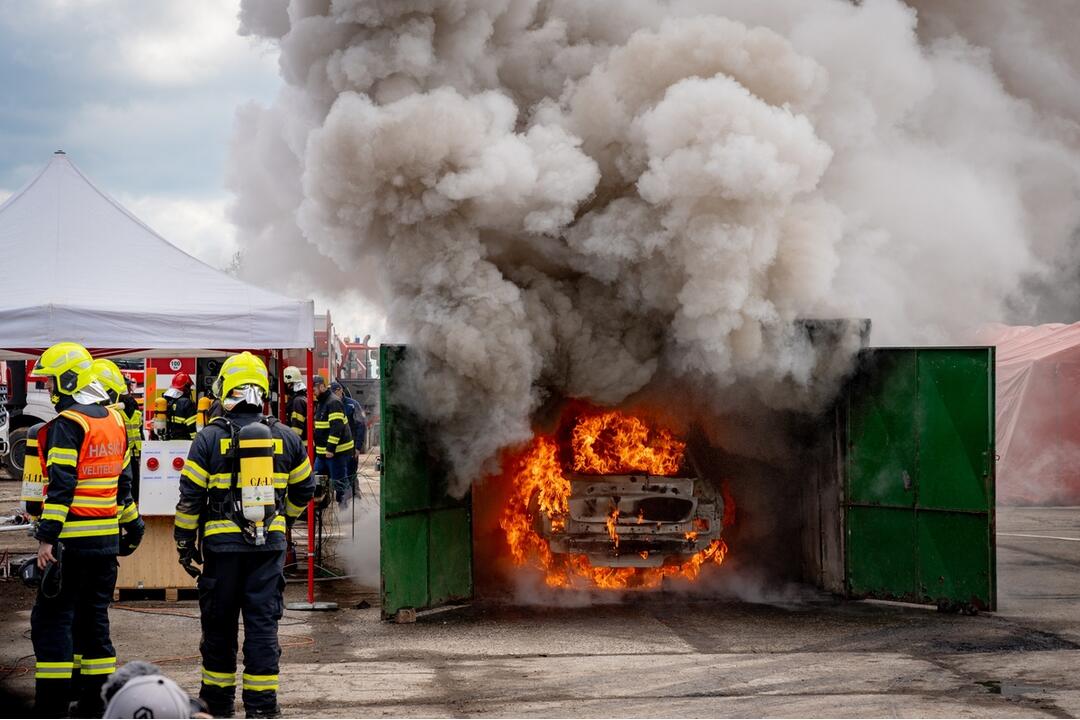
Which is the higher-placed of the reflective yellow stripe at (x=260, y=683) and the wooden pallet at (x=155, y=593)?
the reflective yellow stripe at (x=260, y=683)

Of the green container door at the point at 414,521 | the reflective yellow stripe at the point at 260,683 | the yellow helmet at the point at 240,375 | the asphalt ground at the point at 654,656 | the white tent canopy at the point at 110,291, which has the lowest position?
the asphalt ground at the point at 654,656

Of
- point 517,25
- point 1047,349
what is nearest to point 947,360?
point 517,25

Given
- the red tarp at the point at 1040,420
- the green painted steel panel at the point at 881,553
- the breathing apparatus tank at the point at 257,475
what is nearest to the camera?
the breathing apparatus tank at the point at 257,475

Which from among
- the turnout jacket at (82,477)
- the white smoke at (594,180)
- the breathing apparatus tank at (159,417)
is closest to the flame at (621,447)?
the white smoke at (594,180)

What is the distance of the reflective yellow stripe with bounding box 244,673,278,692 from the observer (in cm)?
595

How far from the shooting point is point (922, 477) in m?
9.74

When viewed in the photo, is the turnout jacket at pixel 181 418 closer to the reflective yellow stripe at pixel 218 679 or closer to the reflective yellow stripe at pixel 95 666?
the reflective yellow stripe at pixel 95 666

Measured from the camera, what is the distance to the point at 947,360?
962 cm

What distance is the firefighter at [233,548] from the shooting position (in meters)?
6.01

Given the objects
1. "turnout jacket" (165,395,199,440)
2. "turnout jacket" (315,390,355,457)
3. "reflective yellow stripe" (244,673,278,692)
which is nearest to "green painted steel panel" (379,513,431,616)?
"reflective yellow stripe" (244,673,278,692)

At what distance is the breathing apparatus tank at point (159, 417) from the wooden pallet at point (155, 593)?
616 cm

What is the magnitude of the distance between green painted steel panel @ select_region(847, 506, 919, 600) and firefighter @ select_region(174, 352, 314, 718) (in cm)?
577

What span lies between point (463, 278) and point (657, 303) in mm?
1742

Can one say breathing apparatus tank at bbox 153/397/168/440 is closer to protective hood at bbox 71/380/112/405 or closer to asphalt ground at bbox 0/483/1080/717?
asphalt ground at bbox 0/483/1080/717
